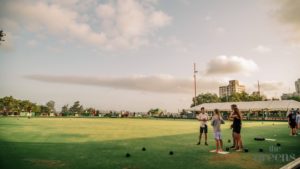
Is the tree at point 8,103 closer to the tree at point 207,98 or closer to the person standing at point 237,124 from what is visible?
the tree at point 207,98

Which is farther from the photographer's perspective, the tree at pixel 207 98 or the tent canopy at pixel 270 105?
the tree at pixel 207 98

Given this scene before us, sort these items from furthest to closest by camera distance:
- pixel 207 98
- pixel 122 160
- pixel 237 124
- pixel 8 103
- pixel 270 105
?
pixel 207 98, pixel 8 103, pixel 270 105, pixel 237 124, pixel 122 160

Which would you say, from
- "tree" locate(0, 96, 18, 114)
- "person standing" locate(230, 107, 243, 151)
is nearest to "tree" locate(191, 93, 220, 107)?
"tree" locate(0, 96, 18, 114)

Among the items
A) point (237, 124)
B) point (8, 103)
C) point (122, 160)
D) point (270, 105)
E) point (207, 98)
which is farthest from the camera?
point (207, 98)

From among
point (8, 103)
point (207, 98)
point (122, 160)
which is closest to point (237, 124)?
point (122, 160)

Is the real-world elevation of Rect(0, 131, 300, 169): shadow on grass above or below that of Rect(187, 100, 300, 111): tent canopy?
below

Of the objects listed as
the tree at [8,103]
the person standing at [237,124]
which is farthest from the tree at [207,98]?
the person standing at [237,124]

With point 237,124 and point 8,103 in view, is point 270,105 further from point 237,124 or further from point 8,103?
point 8,103

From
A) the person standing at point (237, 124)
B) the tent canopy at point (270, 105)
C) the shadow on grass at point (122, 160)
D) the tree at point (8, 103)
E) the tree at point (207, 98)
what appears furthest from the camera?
the tree at point (207, 98)

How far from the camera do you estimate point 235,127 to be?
13508mm

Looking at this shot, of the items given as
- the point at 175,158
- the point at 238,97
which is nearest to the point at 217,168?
the point at 175,158

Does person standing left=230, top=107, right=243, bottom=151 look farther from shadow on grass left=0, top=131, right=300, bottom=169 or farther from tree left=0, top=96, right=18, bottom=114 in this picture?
tree left=0, top=96, right=18, bottom=114

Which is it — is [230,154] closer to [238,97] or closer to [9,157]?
[9,157]

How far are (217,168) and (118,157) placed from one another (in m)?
4.13
